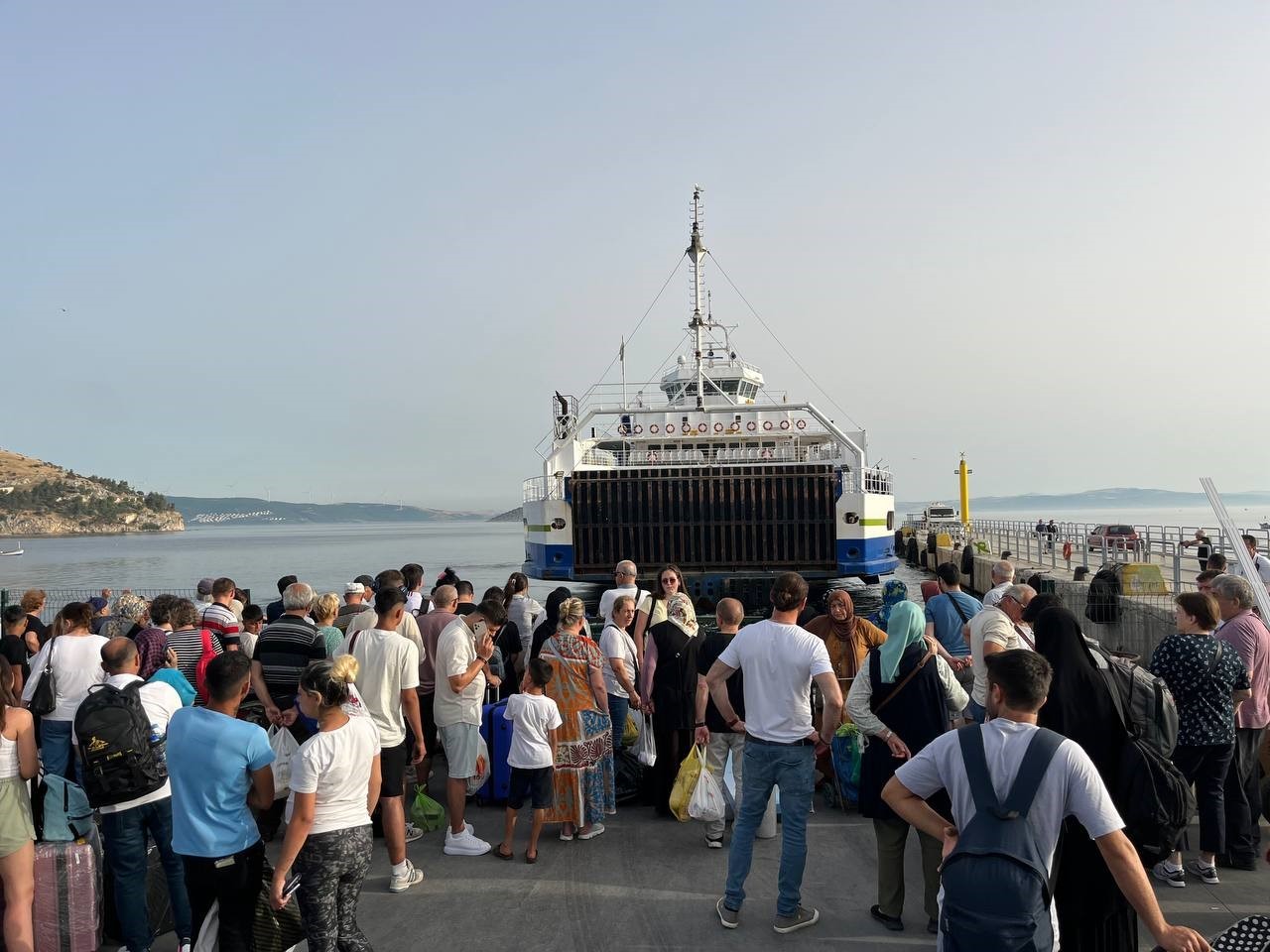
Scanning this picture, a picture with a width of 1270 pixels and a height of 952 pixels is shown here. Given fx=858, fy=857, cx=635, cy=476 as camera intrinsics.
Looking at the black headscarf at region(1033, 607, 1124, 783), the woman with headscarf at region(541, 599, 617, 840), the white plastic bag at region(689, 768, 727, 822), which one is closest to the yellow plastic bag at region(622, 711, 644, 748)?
the woman with headscarf at region(541, 599, 617, 840)

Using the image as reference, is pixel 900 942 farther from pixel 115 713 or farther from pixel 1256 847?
pixel 115 713

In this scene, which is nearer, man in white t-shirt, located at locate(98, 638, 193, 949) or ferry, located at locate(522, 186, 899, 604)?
man in white t-shirt, located at locate(98, 638, 193, 949)

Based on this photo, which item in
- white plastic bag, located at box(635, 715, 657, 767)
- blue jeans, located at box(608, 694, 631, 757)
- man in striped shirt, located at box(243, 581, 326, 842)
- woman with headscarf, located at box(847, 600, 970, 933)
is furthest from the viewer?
blue jeans, located at box(608, 694, 631, 757)

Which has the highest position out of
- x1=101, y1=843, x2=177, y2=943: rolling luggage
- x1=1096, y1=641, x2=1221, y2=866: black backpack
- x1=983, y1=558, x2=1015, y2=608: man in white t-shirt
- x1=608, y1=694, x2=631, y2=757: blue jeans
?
x1=983, y1=558, x2=1015, y2=608: man in white t-shirt

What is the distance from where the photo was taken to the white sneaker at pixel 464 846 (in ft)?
17.6

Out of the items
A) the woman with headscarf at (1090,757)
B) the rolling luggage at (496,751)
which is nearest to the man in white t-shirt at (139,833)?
the rolling luggage at (496,751)

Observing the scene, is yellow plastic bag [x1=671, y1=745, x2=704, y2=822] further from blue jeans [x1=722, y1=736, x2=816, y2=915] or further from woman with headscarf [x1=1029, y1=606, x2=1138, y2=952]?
woman with headscarf [x1=1029, y1=606, x2=1138, y2=952]

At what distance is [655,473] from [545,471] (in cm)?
276

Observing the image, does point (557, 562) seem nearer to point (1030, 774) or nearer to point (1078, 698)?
point (1078, 698)

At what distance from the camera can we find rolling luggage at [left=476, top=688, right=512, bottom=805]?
246 inches

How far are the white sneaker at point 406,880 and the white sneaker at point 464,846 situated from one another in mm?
420

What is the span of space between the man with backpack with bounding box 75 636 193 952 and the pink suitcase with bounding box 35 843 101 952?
12 centimetres

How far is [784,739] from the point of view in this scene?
4.35m

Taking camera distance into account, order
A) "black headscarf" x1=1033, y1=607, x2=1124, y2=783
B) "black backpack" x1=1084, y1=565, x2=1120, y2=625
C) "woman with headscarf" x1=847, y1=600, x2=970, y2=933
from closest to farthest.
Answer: "black headscarf" x1=1033, y1=607, x2=1124, y2=783 → "woman with headscarf" x1=847, y1=600, x2=970, y2=933 → "black backpack" x1=1084, y1=565, x2=1120, y2=625
